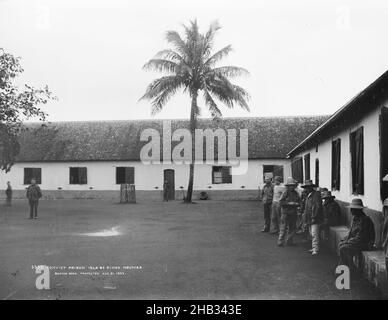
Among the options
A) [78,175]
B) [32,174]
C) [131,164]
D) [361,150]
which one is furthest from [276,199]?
[32,174]

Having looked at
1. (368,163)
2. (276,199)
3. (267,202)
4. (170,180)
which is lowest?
(267,202)

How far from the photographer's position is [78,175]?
27.5 meters

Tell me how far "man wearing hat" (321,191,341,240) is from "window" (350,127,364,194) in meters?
0.54

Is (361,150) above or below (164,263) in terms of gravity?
above

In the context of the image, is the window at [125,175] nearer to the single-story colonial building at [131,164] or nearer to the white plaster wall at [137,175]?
the single-story colonial building at [131,164]

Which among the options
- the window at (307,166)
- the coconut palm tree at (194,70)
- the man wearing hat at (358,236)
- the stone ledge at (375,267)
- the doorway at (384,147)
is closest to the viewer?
the stone ledge at (375,267)

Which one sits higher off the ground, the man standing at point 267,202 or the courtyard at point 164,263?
the man standing at point 267,202

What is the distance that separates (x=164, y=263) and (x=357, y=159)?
4.29 meters

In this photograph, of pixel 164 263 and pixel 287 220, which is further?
pixel 287 220

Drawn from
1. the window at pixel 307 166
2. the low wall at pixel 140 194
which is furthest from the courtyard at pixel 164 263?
the low wall at pixel 140 194

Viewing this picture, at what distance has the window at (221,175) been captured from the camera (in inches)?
1032

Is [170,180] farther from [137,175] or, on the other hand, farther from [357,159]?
[357,159]
